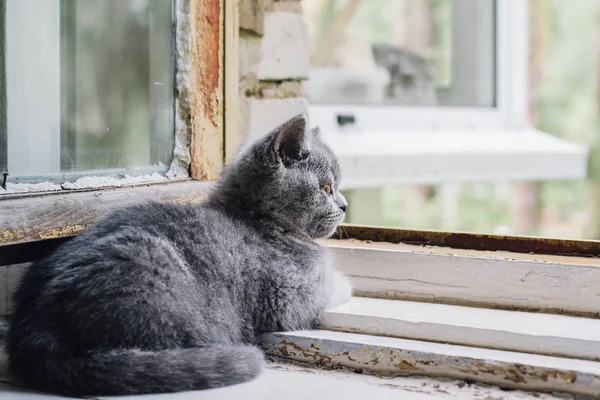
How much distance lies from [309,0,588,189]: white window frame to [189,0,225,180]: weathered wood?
3.03ft

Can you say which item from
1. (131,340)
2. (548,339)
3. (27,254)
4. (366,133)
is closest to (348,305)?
(548,339)

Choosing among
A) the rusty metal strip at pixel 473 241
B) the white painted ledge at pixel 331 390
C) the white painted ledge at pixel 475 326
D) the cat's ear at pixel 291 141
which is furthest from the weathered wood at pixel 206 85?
the white painted ledge at pixel 331 390

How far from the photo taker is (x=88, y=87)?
138 cm

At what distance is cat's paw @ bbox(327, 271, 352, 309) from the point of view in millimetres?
1444

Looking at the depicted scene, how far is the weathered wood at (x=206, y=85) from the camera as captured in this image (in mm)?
1583

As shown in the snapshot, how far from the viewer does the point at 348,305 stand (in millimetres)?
1474

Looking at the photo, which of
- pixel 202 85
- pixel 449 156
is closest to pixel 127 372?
pixel 202 85

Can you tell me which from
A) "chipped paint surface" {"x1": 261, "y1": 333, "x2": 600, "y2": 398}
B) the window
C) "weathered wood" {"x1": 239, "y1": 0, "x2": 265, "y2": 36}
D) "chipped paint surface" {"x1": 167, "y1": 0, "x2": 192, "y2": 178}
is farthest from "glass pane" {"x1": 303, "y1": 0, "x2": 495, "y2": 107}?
"chipped paint surface" {"x1": 261, "y1": 333, "x2": 600, "y2": 398}

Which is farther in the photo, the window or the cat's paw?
the window

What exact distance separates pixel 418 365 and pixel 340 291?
0.94 ft

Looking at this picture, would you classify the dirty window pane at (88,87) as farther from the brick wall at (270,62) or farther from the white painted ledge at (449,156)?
the white painted ledge at (449,156)

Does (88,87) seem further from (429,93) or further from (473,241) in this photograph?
(429,93)

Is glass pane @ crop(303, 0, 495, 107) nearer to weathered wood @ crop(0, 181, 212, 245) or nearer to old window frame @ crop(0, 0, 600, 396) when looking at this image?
old window frame @ crop(0, 0, 600, 396)

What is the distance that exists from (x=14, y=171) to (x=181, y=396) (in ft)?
1.65
